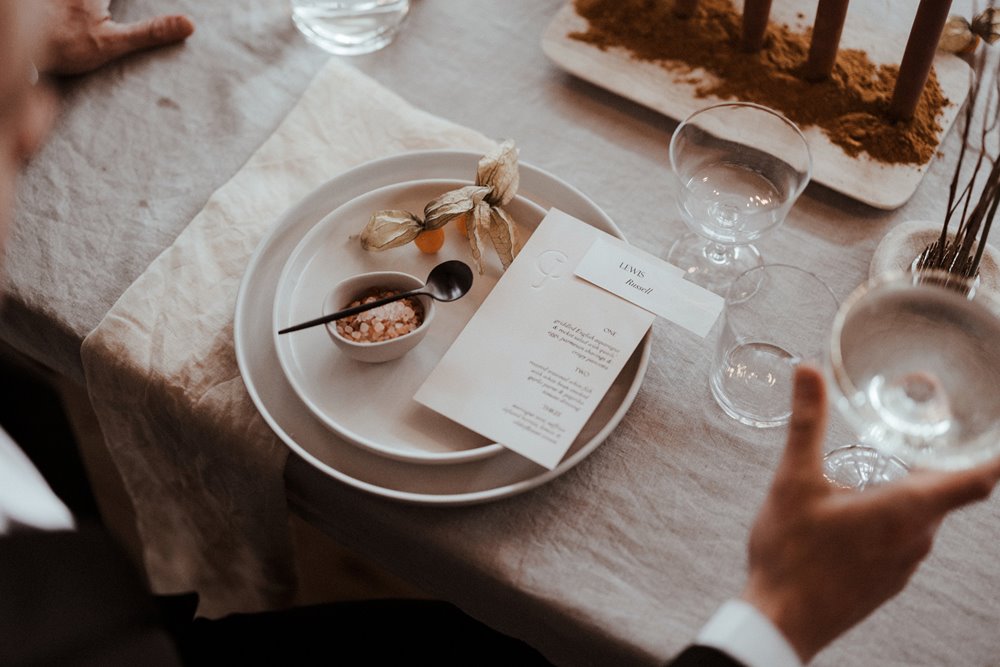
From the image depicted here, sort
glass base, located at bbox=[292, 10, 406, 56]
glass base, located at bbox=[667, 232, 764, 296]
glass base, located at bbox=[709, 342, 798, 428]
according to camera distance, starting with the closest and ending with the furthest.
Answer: glass base, located at bbox=[709, 342, 798, 428] → glass base, located at bbox=[667, 232, 764, 296] → glass base, located at bbox=[292, 10, 406, 56]

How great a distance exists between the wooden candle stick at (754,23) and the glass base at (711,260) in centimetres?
30

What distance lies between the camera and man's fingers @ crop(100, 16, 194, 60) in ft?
3.43

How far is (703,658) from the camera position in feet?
1.96

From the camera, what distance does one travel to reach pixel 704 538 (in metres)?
0.73

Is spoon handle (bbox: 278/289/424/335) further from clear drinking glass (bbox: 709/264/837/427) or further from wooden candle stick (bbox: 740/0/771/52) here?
wooden candle stick (bbox: 740/0/771/52)

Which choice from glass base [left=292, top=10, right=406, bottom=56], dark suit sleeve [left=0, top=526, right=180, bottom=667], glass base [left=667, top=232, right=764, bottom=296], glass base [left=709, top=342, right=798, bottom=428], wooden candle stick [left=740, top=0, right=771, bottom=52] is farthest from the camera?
glass base [left=292, top=10, right=406, bottom=56]

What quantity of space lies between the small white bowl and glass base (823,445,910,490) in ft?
1.36

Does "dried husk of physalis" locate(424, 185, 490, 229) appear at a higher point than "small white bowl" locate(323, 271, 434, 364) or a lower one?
higher

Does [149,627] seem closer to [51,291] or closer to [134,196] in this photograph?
[51,291]

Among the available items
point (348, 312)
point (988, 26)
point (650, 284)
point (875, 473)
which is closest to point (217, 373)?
point (348, 312)

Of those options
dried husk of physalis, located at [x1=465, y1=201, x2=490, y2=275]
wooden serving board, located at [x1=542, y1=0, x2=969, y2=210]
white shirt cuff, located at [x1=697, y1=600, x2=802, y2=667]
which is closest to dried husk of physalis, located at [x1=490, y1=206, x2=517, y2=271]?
dried husk of physalis, located at [x1=465, y1=201, x2=490, y2=275]

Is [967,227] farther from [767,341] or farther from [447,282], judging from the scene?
[447,282]

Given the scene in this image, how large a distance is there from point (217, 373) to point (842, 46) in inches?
34.3

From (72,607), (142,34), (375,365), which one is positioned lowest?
(72,607)
